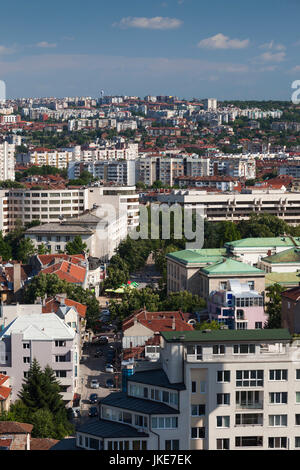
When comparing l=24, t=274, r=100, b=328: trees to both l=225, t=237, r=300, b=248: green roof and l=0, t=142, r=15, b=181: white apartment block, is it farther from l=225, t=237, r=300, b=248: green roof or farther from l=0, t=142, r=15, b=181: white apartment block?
l=0, t=142, r=15, b=181: white apartment block

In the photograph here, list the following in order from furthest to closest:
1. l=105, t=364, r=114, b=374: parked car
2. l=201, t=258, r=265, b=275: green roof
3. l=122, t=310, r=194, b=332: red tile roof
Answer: l=201, t=258, r=265, b=275: green roof
l=122, t=310, r=194, b=332: red tile roof
l=105, t=364, r=114, b=374: parked car

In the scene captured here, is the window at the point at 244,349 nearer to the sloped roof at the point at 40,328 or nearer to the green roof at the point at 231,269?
the sloped roof at the point at 40,328

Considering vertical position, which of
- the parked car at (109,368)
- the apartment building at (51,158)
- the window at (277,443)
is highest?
the window at (277,443)

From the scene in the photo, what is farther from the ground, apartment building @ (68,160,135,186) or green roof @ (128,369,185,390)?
green roof @ (128,369,185,390)

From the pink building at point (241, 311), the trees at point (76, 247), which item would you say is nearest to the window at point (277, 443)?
the pink building at point (241, 311)

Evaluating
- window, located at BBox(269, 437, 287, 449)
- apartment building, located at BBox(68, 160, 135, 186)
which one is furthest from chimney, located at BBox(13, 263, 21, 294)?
apartment building, located at BBox(68, 160, 135, 186)
